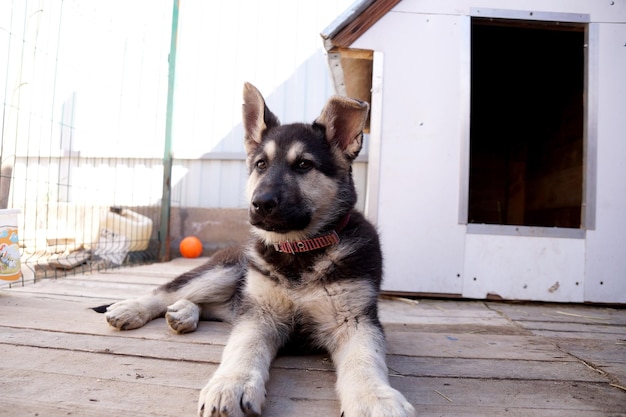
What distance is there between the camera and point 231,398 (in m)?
1.40

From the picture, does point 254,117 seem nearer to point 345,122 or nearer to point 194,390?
point 345,122

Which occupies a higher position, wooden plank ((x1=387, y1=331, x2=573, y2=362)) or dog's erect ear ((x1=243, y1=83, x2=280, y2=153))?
dog's erect ear ((x1=243, y1=83, x2=280, y2=153))

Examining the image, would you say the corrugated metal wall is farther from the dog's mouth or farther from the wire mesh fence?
the dog's mouth

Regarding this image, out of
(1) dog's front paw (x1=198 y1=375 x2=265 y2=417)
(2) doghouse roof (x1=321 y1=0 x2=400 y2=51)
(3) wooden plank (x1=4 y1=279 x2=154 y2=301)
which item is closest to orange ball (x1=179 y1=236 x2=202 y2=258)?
(3) wooden plank (x1=4 y1=279 x2=154 y2=301)

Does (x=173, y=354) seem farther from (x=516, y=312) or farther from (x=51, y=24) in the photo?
(x=51, y=24)

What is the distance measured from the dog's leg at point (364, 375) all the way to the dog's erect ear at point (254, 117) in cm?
142

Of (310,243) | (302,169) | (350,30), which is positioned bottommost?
(310,243)

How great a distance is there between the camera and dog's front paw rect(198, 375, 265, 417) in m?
1.37

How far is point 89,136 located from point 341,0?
15.2 ft

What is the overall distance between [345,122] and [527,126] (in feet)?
20.9

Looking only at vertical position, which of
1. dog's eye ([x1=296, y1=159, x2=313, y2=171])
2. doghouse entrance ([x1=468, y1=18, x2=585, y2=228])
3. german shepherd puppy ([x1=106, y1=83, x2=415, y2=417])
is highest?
doghouse entrance ([x1=468, y1=18, x2=585, y2=228])

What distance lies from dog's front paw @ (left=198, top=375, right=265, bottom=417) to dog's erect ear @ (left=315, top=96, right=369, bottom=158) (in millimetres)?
1542

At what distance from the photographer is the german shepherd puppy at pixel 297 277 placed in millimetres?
1747

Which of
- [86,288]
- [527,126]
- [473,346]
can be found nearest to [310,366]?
[473,346]
